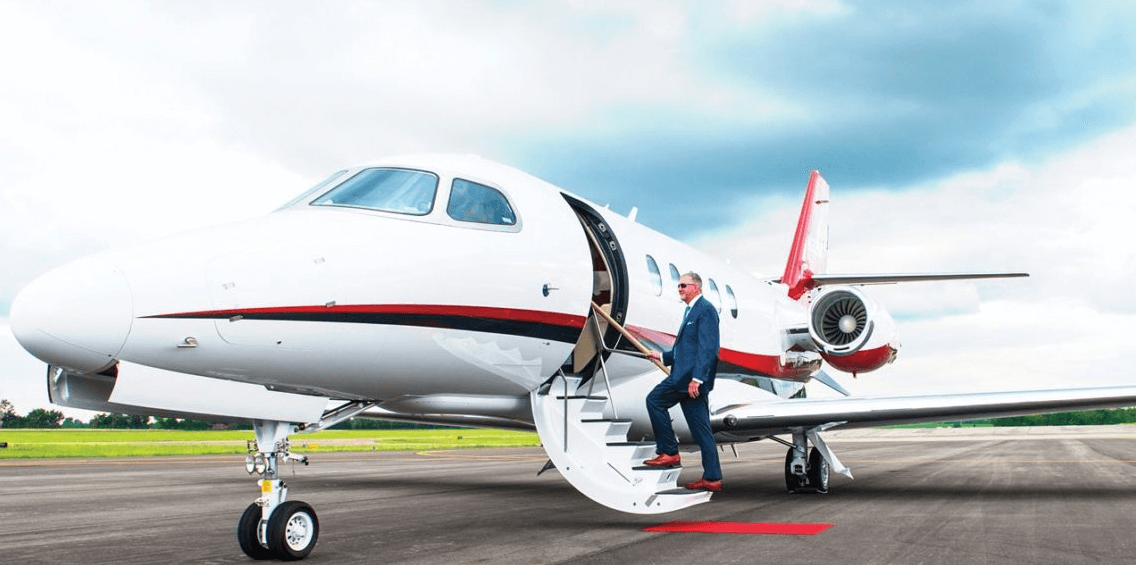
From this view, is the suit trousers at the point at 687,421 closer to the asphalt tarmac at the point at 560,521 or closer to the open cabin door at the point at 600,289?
the asphalt tarmac at the point at 560,521

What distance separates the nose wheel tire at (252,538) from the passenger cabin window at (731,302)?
7652 millimetres

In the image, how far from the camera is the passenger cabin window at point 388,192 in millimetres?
6797

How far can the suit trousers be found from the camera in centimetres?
820

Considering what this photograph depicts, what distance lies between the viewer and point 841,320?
13.2 m

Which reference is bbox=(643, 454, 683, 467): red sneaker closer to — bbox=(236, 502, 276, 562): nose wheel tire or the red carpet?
the red carpet

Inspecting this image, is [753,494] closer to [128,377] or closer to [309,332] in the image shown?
[309,332]

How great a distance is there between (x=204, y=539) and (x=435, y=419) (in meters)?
3.83

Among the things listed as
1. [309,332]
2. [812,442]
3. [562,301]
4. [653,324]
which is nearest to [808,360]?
[812,442]

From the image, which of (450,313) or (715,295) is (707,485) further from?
(715,295)

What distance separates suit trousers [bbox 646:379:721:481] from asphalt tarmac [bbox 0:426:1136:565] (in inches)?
32.0

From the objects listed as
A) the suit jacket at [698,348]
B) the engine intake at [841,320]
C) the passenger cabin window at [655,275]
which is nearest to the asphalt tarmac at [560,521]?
the suit jacket at [698,348]

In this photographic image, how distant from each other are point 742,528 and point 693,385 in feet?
4.36

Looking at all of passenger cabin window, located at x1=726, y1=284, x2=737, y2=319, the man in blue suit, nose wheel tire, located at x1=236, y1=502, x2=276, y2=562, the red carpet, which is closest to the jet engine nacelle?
passenger cabin window, located at x1=726, y1=284, x2=737, y2=319

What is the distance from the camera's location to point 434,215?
23.0 feet
